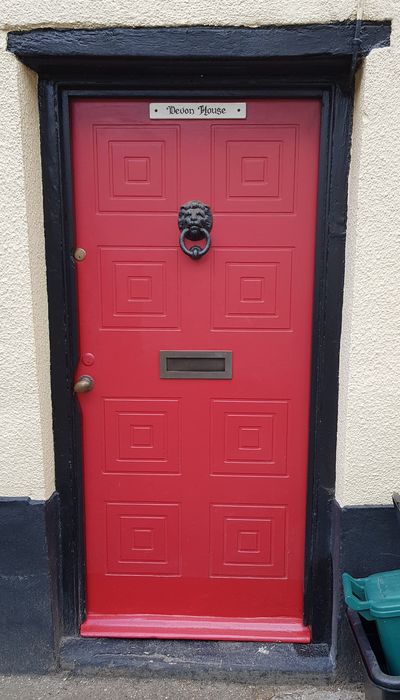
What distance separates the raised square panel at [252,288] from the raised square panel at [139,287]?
209 mm

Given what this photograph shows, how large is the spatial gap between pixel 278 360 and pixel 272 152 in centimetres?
94

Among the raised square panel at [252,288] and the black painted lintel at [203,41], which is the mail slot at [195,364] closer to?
the raised square panel at [252,288]

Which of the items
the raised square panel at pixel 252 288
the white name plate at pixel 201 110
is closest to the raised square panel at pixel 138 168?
the white name plate at pixel 201 110

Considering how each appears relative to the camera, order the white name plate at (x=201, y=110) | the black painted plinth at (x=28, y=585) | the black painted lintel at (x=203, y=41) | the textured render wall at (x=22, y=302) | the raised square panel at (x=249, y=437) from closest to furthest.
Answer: the black painted lintel at (x=203, y=41) < the textured render wall at (x=22, y=302) < the white name plate at (x=201, y=110) < the black painted plinth at (x=28, y=585) < the raised square panel at (x=249, y=437)

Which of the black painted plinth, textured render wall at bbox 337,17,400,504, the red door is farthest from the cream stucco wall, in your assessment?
the red door

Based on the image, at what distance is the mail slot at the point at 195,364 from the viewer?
8.27ft

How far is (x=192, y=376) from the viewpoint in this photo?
2539mm

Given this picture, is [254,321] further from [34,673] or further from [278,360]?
[34,673]

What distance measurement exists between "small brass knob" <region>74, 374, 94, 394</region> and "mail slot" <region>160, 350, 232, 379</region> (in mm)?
343

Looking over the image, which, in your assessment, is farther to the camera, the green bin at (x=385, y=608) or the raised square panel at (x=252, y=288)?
the raised square panel at (x=252, y=288)

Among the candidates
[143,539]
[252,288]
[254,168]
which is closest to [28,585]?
[143,539]

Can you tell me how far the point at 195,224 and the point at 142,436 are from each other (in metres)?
1.04

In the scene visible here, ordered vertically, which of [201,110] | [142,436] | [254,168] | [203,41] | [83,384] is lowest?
[142,436]

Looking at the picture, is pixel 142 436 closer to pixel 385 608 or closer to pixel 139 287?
pixel 139 287
